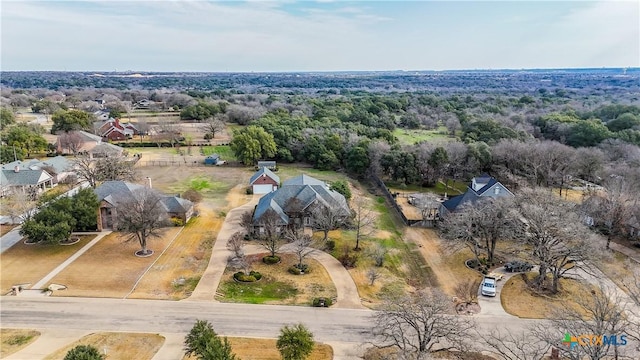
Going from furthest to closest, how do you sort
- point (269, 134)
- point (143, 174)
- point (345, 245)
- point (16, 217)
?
point (269, 134) < point (143, 174) < point (16, 217) < point (345, 245)

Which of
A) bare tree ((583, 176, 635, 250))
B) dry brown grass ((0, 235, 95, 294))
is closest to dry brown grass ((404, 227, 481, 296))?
bare tree ((583, 176, 635, 250))

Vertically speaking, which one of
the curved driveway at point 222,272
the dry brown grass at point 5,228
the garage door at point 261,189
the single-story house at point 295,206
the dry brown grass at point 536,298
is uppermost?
the single-story house at point 295,206

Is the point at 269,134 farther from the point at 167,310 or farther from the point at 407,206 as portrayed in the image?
the point at 167,310

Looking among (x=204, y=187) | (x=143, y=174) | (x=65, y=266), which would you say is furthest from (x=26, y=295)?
(x=143, y=174)

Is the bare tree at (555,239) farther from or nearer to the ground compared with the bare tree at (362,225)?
farther from the ground

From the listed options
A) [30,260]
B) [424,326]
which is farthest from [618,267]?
[30,260]

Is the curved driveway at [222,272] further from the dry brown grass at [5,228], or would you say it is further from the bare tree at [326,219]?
the dry brown grass at [5,228]

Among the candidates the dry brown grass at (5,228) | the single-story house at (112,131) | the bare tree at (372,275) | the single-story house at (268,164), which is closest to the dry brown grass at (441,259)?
the bare tree at (372,275)

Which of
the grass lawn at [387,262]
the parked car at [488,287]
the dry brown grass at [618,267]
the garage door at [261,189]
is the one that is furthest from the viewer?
the garage door at [261,189]

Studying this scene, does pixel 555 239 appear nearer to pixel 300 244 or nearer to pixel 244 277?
pixel 300 244
